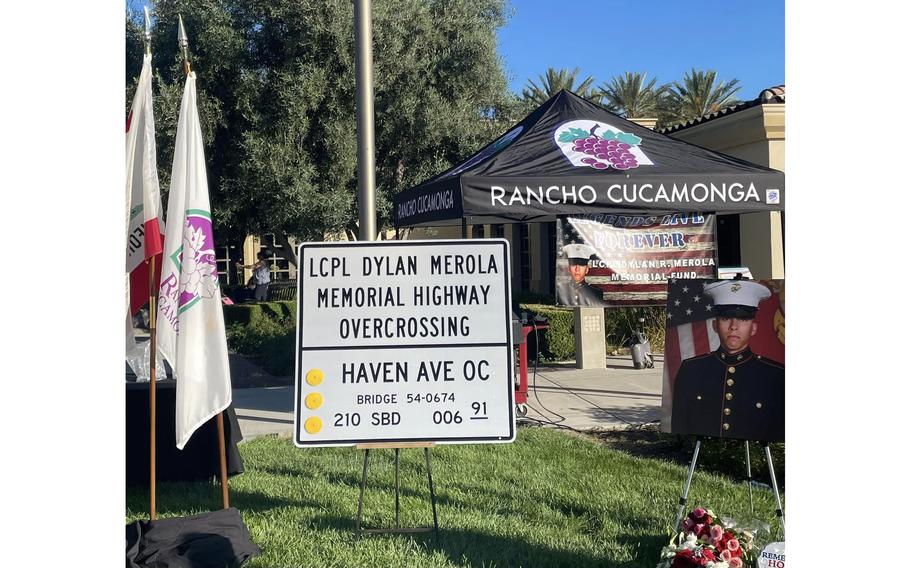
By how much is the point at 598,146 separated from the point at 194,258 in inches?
174

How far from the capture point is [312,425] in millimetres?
4391

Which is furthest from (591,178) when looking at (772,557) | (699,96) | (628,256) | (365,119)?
(699,96)

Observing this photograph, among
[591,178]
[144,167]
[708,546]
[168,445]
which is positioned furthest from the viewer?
[591,178]

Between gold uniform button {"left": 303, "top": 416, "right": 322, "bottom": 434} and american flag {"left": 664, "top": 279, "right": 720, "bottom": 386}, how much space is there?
77.0 inches

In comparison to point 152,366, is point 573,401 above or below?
below

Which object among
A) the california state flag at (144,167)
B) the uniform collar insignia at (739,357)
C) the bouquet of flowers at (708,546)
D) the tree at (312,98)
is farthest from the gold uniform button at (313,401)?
the tree at (312,98)

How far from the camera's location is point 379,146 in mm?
16734

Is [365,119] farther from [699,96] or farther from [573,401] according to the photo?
[699,96]

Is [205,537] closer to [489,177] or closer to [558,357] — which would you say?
[489,177]

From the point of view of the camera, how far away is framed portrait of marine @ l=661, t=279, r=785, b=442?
427 cm

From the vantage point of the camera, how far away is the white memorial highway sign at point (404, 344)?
174 inches

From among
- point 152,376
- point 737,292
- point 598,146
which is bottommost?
point 152,376

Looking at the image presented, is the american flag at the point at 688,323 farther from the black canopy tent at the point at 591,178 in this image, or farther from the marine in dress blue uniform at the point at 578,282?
the marine in dress blue uniform at the point at 578,282

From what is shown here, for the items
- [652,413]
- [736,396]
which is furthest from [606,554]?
[652,413]
